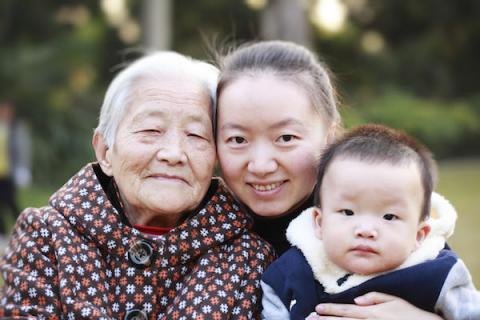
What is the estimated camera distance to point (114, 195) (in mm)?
3113

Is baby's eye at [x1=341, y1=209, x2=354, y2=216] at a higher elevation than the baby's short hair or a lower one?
lower

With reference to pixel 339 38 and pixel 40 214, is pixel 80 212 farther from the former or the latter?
pixel 339 38

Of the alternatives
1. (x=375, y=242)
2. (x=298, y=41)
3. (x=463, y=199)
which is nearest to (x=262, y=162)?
(x=375, y=242)

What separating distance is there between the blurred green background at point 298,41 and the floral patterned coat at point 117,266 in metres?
5.48

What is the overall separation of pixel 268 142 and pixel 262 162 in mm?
100

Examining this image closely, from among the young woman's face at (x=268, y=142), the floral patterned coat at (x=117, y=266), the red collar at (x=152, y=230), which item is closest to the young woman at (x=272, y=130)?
the young woman's face at (x=268, y=142)

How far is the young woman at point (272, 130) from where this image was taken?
3.02 meters

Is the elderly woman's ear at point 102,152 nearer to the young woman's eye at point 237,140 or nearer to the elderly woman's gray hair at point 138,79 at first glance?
the elderly woman's gray hair at point 138,79

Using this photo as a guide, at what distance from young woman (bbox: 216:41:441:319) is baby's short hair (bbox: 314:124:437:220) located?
0.28 metres

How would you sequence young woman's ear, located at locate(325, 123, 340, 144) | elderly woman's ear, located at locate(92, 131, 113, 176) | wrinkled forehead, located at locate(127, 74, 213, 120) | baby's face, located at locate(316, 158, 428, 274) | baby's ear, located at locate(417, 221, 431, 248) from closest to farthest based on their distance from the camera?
baby's face, located at locate(316, 158, 428, 274)
baby's ear, located at locate(417, 221, 431, 248)
wrinkled forehead, located at locate(127, 74, 213, 120)
elderly woman's ear, located at locate(92, 131, 113, 176)
young woman's ear, located at locate(325, 123, 340, 144)

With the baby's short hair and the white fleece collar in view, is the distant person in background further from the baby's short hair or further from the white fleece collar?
the baby's short hair

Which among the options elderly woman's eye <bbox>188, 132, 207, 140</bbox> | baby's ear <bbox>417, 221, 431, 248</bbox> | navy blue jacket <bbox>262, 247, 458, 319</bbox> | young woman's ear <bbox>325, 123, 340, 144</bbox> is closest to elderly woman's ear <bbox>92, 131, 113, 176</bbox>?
elderly woman's eye <bbox>188, 132, 207, 140</bbox>

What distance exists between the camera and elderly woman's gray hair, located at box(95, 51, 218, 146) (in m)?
3.04

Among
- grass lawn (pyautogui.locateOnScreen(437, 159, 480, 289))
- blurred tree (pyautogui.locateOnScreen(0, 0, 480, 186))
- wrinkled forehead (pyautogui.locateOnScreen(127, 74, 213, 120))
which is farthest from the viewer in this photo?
blurred tree (pyautogui.locateOnScreen(0, 0, 480, 186))
